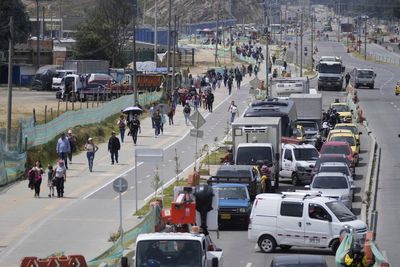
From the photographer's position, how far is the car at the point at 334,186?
38031mm

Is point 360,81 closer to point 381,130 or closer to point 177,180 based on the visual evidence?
point 381,130

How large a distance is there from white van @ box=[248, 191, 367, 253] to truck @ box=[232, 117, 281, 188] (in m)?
12.2

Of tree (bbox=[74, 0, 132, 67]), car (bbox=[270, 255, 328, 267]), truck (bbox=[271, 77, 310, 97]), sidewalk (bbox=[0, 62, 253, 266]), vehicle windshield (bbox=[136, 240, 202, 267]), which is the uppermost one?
tree (bbox=[74, 0, 132, 67])

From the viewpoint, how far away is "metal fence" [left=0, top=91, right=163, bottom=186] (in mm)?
44084

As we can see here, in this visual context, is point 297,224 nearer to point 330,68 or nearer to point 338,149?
point 338,149

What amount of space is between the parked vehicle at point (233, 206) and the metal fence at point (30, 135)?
10.4 metres

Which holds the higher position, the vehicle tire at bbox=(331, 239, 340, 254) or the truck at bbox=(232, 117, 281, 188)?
the truck at bbox=(232, 117, 281, 188)

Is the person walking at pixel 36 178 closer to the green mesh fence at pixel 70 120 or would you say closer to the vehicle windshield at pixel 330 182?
the green mesh fence at pixel 70 120

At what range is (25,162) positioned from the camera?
46.1 m

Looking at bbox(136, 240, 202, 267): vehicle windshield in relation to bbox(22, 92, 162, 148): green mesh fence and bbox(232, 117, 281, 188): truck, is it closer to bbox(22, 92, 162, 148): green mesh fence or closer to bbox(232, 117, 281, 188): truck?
bbox(232, 117, 281, 188): truck

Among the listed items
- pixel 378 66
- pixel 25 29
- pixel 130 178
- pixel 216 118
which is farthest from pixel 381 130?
pixel 378 66

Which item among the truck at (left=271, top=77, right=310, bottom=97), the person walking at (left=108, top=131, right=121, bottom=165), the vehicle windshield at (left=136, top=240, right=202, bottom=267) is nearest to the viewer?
the vehicle windshield at (left=136, top=240, right=202, bottom=267)

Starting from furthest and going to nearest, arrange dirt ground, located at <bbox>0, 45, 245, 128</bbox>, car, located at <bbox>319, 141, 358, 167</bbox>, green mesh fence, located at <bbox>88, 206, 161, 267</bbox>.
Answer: dirt ground, located at <bbox>0, 45, 245, 128</bbox>, car, located at <bbox>319, 141, 358, 167</bbox>, green mesh fence, located at <bbox>88, 206, 161, 267</bbox>

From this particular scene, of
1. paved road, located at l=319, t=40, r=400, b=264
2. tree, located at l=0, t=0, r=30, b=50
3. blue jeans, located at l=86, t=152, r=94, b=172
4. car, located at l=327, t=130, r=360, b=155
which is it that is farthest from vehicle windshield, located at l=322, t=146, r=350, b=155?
tree, located at l=0, t=0, r=30, b=50
